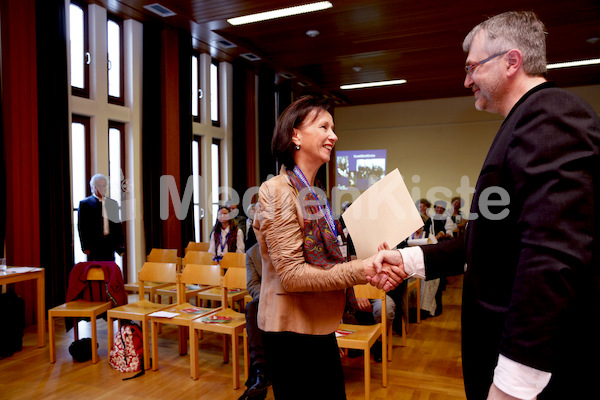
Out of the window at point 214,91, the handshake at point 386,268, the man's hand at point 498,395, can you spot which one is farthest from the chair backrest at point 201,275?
the window at point 214,91

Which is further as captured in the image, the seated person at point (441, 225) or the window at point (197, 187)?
the window at point (197, 187)

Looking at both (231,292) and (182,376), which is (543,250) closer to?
(182,376)

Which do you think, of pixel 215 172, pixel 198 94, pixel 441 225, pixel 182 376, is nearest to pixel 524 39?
pixel 182 376

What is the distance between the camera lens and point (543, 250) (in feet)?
2.65

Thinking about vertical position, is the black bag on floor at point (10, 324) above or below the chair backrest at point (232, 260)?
below

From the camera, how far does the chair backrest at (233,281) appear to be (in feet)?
12.6

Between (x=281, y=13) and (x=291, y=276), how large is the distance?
5.76 meters

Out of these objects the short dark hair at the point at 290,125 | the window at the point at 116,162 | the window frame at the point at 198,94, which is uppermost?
the window frame at the point at 198,94

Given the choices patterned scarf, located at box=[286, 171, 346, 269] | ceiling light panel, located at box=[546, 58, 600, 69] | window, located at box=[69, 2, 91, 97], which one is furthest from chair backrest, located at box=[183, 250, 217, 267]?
ceiling light panel, located at box=[546, 58, 600, 69]

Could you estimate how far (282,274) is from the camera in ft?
4.53

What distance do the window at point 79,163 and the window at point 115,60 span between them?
25.0 inches

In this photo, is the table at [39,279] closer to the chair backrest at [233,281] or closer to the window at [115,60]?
the chair backrest at [233,281]

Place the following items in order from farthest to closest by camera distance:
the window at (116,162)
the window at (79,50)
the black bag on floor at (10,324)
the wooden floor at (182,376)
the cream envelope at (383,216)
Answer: the window at (116,162), the window at (79,50), the black bag on floor at (10,324), the wooden floor at (182,376), the cream envelope at (383,216)

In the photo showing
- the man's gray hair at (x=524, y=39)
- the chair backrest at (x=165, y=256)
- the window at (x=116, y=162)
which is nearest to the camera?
the man's gray hair at (x=524, y=39)
